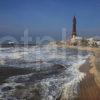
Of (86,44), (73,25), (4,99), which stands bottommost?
(4,99)

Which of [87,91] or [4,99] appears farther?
[87,91]

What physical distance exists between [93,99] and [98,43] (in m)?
71.9

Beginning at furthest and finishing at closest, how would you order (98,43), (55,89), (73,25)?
1. (73,25)
2. (98,43)
3. (55,89)

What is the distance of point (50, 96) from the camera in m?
11.6

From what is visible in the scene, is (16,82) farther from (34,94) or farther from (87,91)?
(87,91)

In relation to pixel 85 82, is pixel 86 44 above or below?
above

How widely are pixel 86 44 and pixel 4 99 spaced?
7590 centimetres

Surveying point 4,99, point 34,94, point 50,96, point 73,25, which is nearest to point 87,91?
point 50,96

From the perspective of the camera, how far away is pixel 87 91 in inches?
484

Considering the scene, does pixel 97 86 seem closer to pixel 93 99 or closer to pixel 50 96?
pixel 93 99

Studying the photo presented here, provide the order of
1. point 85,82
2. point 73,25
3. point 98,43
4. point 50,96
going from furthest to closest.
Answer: point 73,25 < point 98,43 < point 85,82 < point 50,96

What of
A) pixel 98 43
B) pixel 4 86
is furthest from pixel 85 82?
pixel 98 43

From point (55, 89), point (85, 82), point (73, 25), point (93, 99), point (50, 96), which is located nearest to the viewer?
point (93, 99)

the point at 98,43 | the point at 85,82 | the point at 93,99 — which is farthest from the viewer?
the point at 98,43
